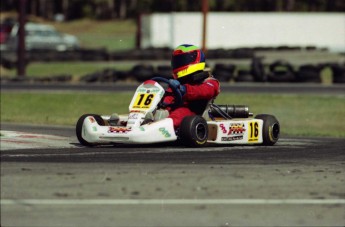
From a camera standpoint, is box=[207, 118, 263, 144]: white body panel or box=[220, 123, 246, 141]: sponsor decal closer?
box=[207, 118, 263, 144]: white body panel

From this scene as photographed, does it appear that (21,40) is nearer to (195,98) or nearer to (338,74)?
(338,74)

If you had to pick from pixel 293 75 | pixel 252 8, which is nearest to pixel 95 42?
pixel 252 8

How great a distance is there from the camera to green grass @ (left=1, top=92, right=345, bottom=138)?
71.8ft

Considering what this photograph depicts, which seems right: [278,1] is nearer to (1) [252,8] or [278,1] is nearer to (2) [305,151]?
(1) [252,8]

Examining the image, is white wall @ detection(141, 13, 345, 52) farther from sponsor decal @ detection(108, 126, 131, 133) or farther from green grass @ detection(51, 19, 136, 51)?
sponsor decal @ detection(108, 126, 131, 133)

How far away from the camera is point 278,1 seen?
268 ft

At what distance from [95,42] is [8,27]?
66.4 feet

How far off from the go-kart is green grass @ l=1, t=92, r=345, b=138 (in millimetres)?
9403

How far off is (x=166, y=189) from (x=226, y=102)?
60.5ft

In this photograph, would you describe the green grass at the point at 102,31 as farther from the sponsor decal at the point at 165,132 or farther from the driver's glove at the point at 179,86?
the sponsor decal at the point at 165,132

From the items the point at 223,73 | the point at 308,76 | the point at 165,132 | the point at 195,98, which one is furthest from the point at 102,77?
the point at 165,132

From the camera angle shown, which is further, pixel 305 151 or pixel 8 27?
pixel 8 27

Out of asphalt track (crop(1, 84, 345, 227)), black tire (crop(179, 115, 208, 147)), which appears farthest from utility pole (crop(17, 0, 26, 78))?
asphalt track (crop(1, 84, 345, 227))

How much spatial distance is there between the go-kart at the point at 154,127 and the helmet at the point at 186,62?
303 mm
